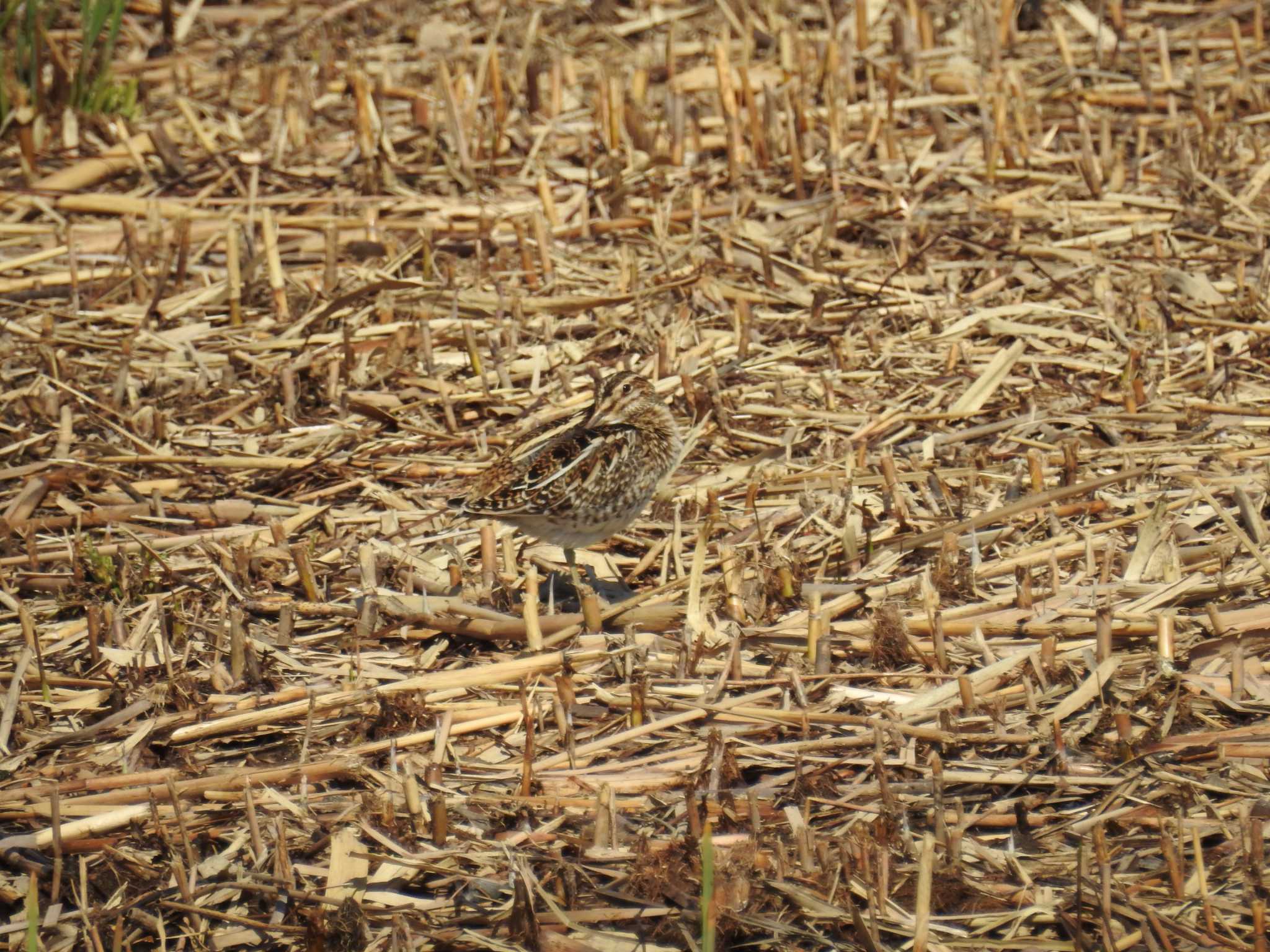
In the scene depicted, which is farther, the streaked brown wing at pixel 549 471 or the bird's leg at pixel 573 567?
the bird's leg at pixel 573 567

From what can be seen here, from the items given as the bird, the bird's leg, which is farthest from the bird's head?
the bird's leg

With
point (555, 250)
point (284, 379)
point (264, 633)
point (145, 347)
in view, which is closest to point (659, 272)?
point (555, 250)

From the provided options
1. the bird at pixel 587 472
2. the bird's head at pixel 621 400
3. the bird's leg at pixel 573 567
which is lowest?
the bird's leg at pixel 573 567

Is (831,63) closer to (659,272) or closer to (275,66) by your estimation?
(659,272)

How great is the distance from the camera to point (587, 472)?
572 cm

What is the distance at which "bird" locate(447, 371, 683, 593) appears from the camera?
5.65 metres

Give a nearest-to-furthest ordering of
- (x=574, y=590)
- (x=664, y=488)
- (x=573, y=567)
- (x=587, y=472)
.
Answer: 1. (x=587, y=472)
2. (x=573, y=567)
3. (x=574, y=590)
4. (x=664, y=488)

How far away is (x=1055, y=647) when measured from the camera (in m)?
5.04

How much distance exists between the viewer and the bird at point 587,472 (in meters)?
5.65

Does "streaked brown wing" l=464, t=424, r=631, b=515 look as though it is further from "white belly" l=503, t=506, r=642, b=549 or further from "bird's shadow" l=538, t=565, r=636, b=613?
"bird's shadow" l=538, t=565, r=636, b=613

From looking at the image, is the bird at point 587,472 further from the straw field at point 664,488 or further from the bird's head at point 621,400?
the straw field at point 664,488

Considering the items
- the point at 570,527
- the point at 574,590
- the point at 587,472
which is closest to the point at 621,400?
the point at 587,472

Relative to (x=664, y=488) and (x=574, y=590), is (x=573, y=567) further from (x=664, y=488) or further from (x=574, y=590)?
(x=664, y=488)

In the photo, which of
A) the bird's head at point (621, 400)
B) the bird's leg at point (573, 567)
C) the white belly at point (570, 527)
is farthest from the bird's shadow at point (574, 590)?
the bird's head at point (621, 400)
